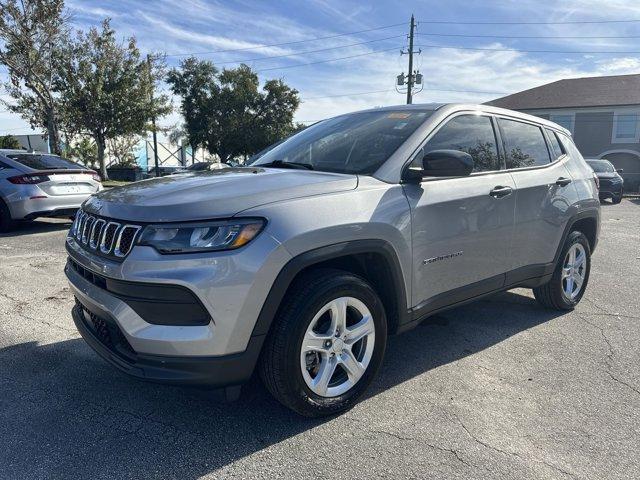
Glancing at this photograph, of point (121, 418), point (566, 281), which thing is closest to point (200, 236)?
point (121, 418)

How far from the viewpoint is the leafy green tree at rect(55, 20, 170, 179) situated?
23.0 m

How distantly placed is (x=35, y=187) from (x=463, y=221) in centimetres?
735

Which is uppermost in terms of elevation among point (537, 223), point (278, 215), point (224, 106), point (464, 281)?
point (224, 106)

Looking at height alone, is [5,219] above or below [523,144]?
below

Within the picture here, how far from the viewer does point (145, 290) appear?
7.70 feet

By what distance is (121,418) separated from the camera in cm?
280

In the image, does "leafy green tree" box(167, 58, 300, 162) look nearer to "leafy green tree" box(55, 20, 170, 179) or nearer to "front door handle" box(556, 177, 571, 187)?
"leafy green tree" box(55, 20, 170, 179)

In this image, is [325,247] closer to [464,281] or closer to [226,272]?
[226,272]

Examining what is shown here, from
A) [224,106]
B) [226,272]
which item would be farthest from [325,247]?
[224,106]

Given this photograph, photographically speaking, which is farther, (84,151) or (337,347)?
(84,151)

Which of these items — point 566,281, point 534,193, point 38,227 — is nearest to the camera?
point 534,193

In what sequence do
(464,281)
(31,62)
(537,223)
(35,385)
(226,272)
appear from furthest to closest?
(31,62), (537,223), (464,281), (35,385), (226,272)

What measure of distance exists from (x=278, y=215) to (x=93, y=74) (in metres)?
24.4

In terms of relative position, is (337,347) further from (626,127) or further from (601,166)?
(626,127)
